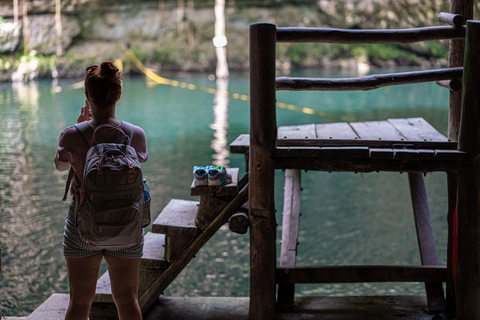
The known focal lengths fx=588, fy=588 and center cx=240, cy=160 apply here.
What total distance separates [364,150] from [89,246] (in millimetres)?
1529

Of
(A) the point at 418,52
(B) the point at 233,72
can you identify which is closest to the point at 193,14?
(B) the point at 233,72

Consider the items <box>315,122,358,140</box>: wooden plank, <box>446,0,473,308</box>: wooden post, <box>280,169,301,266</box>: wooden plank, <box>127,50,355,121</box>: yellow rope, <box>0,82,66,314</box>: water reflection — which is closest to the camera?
<box>446,0,473,308</box>: wooden post

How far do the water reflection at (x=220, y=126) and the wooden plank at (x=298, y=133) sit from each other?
5421mm

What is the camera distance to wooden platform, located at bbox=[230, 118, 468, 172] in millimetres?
3076

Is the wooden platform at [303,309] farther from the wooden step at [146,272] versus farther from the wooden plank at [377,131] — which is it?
Result: the wooden plank at [377,131]

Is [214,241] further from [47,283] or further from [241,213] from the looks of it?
[241,213]

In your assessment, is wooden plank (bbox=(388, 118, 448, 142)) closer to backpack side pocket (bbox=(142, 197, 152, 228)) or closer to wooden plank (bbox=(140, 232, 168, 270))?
wooden plank (bbox=(140, 232, 168, 270))

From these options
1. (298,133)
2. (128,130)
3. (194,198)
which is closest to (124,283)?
(128,130)

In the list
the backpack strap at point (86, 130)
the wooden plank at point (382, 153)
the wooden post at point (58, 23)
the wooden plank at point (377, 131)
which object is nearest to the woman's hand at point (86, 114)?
the backpack strap at point (86, 130)

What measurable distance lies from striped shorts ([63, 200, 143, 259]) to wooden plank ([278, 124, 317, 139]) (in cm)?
145

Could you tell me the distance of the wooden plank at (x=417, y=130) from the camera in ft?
11.7

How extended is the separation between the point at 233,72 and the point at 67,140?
92.1 ft

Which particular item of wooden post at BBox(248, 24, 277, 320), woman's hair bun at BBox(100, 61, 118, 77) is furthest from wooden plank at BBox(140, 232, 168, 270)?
woman's hair bun at BBox(100, 61, 118, 77)

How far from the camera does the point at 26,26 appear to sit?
29812 millimetres
